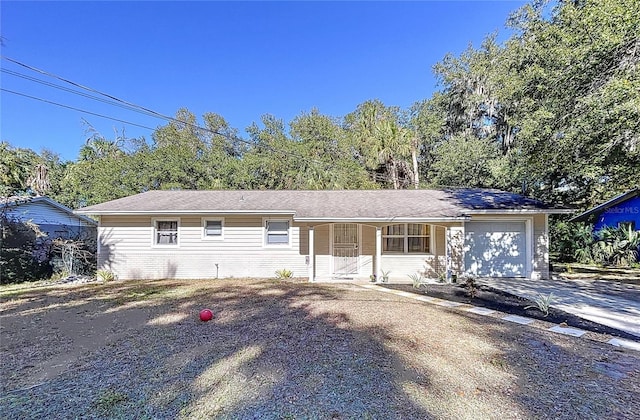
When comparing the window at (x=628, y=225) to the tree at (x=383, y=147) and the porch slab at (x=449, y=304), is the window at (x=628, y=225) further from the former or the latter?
the porch slab at (x=449, y=304)

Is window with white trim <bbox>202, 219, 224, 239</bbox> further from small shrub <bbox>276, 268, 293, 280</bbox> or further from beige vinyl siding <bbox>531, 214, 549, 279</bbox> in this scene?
beige vinyl siding <bbox>531, 214, 549, 279</bbox>

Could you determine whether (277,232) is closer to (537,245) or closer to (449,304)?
(449,304)

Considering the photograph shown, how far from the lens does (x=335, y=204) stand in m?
11.5

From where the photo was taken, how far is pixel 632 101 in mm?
7141

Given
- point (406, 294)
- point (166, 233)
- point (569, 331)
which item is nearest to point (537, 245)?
point (406, 294)

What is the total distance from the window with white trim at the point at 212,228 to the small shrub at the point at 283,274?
2440 millimetres

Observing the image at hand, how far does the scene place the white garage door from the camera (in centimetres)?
1045

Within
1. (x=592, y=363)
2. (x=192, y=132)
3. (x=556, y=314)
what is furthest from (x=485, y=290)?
(x=192, y=132)

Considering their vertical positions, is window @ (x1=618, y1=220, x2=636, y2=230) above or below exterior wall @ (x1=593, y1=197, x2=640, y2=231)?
below

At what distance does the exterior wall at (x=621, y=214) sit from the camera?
14.6 metres

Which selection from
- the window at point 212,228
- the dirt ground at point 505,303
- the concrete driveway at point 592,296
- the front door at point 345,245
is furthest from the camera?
the window at point 212,228

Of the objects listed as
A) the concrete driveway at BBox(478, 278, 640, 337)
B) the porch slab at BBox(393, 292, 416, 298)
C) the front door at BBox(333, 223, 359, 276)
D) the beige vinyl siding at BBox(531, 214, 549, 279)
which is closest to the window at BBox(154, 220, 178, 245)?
the front door at BBox(333, 223, 359, 276)

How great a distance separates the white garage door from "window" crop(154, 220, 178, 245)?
32.9 feet

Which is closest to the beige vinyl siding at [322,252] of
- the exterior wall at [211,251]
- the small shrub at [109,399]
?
the exterior wall at [211,251]
